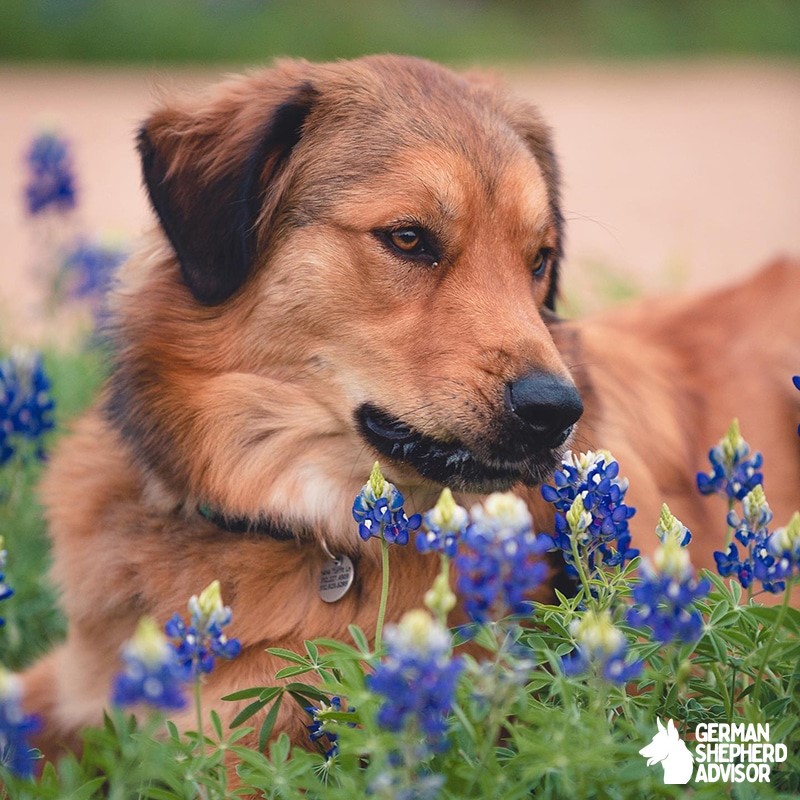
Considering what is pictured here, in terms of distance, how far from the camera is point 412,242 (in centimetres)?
292

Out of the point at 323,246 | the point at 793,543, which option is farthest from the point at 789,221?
the point at 793,543

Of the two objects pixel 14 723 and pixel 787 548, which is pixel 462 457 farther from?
pixel 14 723

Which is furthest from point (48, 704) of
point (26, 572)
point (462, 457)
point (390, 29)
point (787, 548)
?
point (390, 29)

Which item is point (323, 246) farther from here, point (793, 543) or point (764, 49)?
point (764, 49)

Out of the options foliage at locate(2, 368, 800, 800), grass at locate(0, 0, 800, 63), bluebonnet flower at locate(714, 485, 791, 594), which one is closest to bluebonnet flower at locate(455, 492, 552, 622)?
foliage at locate(2, 368, 800, 800)

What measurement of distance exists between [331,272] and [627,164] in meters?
9.60

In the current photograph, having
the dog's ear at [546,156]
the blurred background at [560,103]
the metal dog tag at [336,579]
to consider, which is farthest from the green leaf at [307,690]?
the blurred background at [560,103]

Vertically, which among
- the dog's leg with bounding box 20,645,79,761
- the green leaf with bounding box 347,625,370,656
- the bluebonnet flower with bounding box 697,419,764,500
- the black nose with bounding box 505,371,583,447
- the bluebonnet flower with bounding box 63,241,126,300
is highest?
the black nose with bounding box 505,371,583,447

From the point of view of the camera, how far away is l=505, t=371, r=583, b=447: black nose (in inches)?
102

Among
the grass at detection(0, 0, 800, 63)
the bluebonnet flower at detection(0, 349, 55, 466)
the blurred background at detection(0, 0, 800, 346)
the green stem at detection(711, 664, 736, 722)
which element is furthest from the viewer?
the grass at detection(0, 0, 800, 63)

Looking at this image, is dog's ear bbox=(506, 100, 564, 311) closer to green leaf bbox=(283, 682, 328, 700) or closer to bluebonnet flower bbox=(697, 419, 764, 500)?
bluebonnet flower bbox=(697, 419, 764, 500)

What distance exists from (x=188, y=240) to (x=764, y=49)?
15855 millimetres

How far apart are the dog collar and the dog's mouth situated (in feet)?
1.18

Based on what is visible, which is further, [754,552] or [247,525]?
[247,525]
